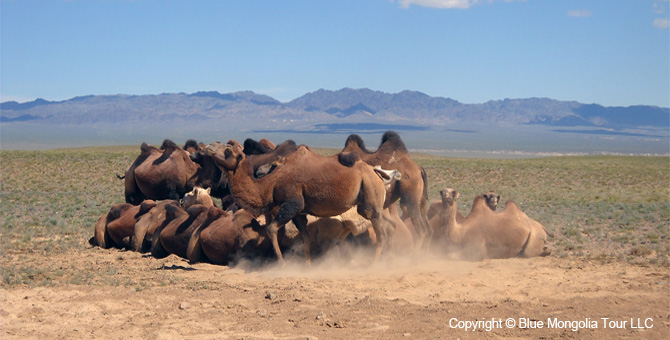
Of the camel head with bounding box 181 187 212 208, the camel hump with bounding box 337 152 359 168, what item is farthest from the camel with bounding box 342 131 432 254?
the camel head with bounding box 181 187 212 208

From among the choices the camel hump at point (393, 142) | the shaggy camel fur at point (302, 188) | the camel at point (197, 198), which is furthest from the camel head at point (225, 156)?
the camel hump at point (393, 142)

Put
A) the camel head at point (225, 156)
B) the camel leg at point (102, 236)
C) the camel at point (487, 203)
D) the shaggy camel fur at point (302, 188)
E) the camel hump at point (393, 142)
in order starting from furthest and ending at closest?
the camel leg at point (102, 236), the camel hump at point (393, 142), the camel at point (487, 203), the shaggy camel fur at point (302, 188), the camel head at point (225, 156)

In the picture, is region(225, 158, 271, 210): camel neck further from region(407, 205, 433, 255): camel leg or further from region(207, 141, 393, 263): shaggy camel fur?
region(407, 205, 433, 255): camel leg

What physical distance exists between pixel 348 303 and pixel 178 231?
4168 millimetres

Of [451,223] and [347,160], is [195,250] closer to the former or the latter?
[347,160]

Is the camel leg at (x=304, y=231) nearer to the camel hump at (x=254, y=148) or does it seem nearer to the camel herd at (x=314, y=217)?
the camel herd at (x=314, y=217)

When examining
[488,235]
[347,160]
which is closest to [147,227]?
[347,160]

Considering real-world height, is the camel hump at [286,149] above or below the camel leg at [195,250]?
above

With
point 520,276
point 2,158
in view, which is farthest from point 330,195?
point 2,158

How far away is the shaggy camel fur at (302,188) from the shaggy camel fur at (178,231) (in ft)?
4.19

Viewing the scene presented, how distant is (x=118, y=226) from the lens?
12.8 meters

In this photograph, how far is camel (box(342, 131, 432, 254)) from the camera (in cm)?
1179

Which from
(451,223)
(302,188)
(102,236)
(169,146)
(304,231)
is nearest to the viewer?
(302,188)

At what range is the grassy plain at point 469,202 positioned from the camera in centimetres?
1211
